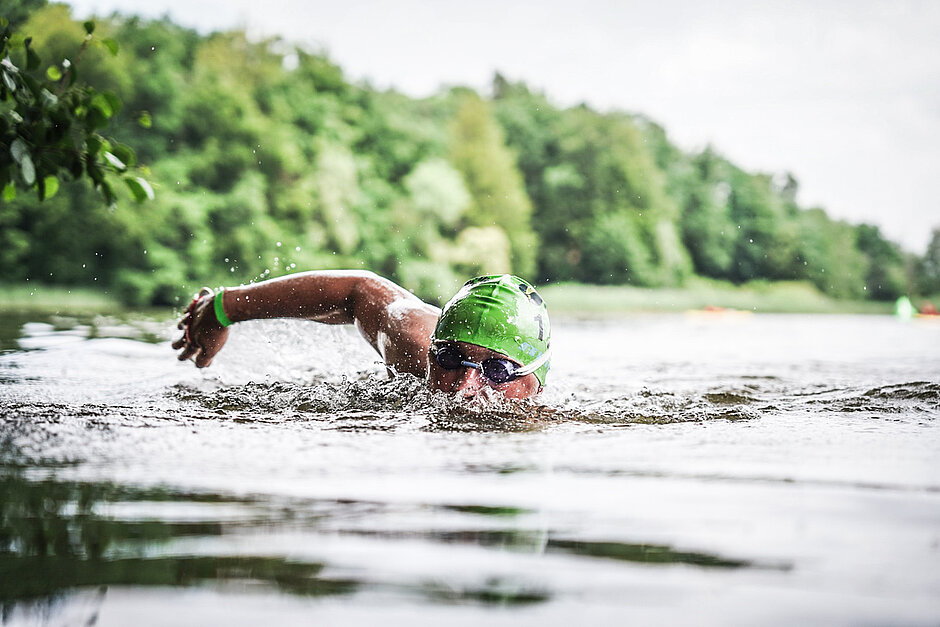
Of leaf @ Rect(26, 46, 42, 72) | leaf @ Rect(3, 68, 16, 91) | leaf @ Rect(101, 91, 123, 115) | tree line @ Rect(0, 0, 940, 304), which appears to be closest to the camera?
leaf @ Rect(3, 68, 16, 91)

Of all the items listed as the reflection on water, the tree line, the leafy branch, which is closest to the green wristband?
the leafy branch

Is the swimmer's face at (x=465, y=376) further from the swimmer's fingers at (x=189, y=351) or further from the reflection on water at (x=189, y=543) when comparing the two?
the reflection on water at (x=189, y=543)

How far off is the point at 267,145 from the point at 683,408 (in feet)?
119

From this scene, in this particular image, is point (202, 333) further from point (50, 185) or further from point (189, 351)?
point (50, 185)

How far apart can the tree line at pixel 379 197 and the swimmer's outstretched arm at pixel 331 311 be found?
2256 cm

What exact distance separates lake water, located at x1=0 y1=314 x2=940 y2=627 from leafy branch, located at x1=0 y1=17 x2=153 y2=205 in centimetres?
83

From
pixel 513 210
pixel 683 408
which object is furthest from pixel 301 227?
pixel 683 408

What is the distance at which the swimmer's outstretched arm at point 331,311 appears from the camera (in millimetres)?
4336

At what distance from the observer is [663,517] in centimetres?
200

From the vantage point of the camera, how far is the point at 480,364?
12.8 feet

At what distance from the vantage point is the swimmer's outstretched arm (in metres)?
4.34

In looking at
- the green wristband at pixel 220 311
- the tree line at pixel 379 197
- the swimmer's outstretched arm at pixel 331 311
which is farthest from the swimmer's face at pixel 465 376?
the tree line at pixel 379 197

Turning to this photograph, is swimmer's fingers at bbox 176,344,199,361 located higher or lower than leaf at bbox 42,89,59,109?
lower

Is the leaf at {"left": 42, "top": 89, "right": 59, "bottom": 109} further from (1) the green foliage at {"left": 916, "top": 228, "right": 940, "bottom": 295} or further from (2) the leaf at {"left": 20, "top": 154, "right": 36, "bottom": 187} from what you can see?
(1) the green foliage at {"left": 916, "top": 228, "right": 940, "bottom": 295}
